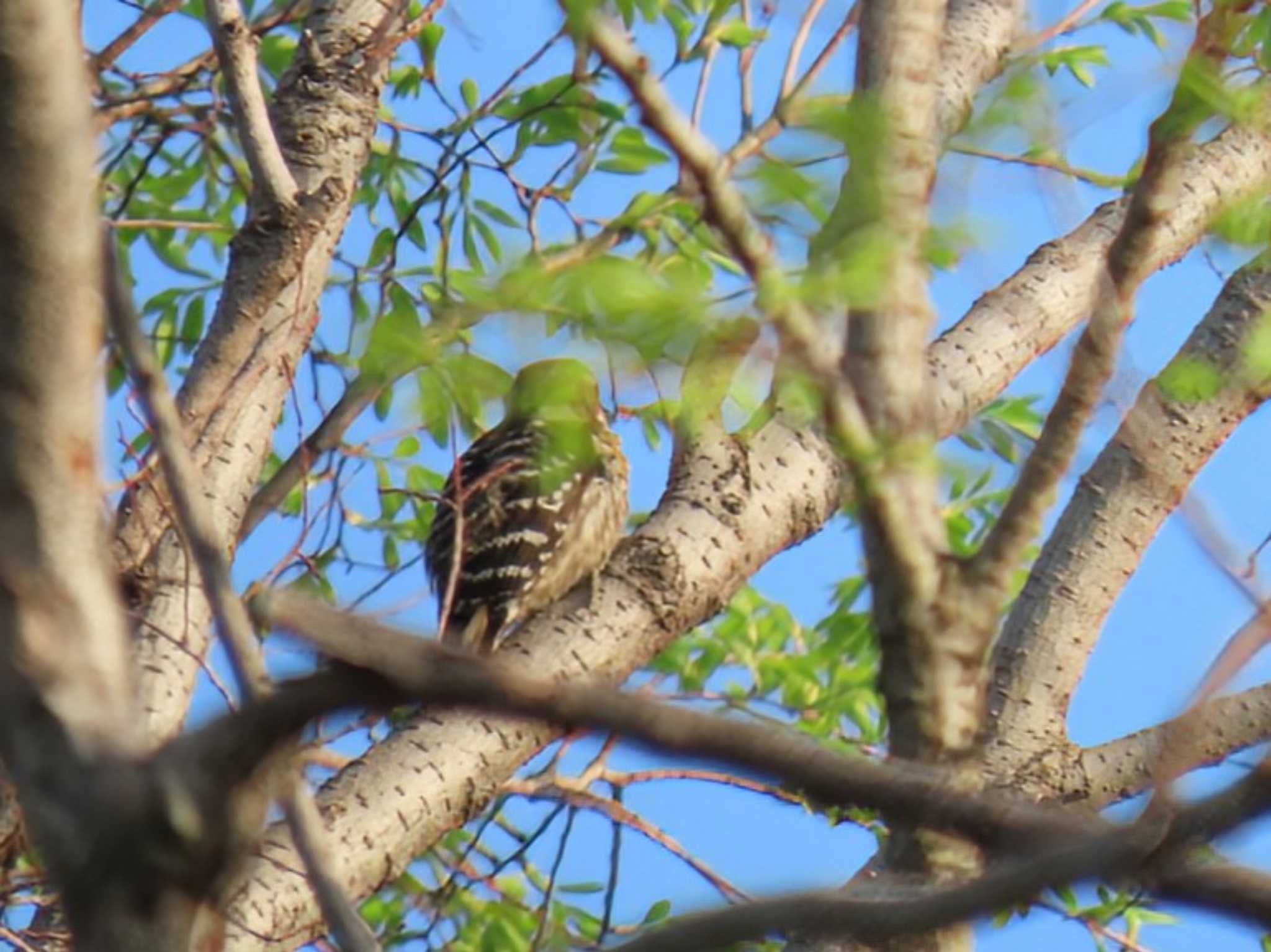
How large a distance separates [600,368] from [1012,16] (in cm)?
278

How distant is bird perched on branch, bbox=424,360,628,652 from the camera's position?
5.01 metres

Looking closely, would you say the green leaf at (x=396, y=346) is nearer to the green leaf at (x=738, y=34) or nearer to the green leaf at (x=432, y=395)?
the green leaf at (x=432, y=395)

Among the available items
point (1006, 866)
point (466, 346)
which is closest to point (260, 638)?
point (466, 346)

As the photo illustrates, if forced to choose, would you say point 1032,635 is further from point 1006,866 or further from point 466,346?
point 1006,866

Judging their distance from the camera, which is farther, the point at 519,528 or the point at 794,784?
the point at 519,528

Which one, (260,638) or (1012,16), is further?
(1012,16)

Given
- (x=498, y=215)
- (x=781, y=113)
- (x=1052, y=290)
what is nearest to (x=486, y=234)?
(x=498, y=215)

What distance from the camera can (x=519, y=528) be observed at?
Result: 5.51 m

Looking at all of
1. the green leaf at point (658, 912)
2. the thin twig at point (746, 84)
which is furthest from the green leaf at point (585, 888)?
the thin twig at point (746, 84)

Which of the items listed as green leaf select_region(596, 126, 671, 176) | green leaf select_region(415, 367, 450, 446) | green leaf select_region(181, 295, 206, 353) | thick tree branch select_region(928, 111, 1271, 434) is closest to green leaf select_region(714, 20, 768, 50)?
green leaf select_region(596, 126, 671, 176)

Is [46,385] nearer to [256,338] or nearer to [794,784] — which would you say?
[794,784]

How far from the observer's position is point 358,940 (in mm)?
1886

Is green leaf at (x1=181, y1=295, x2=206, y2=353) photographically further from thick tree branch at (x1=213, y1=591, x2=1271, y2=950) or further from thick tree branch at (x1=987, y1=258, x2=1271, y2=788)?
thick tree branch at (x1=213, y1=591, x2=1271, y2=950)

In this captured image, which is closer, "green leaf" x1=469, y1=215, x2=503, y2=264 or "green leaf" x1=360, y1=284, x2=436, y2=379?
"green leaf" x1=360, y1=284, x2=436, y2=379
